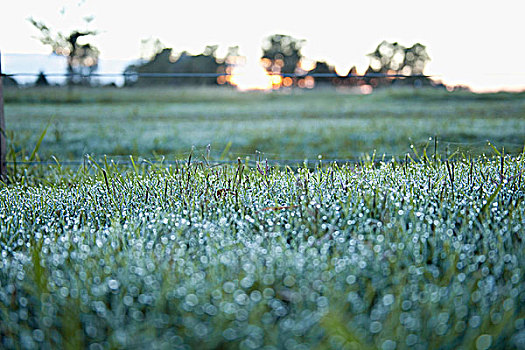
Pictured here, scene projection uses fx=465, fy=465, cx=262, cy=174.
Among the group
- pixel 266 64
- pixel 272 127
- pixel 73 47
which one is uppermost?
pixel 266 64

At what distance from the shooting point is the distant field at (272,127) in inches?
169

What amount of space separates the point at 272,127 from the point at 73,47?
4.63m

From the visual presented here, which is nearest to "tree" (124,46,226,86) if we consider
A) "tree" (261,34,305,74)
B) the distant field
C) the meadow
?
"tree" (261,34,305,74)

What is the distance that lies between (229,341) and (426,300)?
500 mm

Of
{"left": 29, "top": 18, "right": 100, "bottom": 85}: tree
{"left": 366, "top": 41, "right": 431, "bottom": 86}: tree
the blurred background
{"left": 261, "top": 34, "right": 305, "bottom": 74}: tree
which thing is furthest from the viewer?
{"left": 261, "top": 34, "right": 305, "bottom": 74}: tree

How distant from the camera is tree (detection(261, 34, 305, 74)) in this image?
595 inches

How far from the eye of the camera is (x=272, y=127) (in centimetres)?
584

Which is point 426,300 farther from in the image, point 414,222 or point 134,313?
point 134,313

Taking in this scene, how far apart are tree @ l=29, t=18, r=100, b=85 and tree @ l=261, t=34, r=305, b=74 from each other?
291 inches

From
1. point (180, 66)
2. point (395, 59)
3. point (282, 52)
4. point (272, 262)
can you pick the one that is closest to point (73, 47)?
point (180, 66)

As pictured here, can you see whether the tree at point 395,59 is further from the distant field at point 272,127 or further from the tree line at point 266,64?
the distant field at point 272,127

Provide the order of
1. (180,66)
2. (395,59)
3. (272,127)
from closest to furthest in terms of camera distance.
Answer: (272,127) → (395,59) → (180,66)

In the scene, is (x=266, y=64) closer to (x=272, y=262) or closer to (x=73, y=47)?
(x=73, y=47)

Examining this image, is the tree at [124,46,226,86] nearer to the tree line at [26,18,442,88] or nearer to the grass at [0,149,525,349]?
the tree line at [26,18,442,88]
